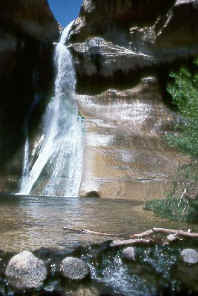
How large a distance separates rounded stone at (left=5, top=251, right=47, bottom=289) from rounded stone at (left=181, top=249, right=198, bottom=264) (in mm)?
1722

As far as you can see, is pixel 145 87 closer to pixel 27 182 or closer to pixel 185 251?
pixel 27 182

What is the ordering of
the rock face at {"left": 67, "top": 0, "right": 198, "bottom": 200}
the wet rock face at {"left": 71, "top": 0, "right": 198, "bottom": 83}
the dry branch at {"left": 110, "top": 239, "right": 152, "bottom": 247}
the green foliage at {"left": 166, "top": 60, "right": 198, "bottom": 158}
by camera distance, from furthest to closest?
1. the wet rock face at {"left": 71, "top": 0, "right": 198, "bottom": 83}
2. the rock face at {"left": 67, "top": 0, "right": 198, "bottom": 200}
3. the green foliage at {"left": 166, "top": 60, "right": 198, "bottom": 158}
4. the dry branch at {"left": 110, "top": 239, "right": 152, "bottom": 247}

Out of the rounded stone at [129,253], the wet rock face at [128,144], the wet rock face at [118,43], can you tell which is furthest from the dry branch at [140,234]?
the wet rock face at [118,43]

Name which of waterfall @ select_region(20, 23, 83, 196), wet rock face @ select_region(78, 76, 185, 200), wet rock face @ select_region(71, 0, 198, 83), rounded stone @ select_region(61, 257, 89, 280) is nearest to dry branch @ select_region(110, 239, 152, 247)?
rounded stone @ select_region(61, 257, 89, 280)

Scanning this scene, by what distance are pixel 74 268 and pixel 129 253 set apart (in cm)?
80

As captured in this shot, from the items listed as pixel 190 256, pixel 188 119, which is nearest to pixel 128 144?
pixel 188 119

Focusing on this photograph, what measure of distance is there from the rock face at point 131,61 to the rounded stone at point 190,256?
10.6 m

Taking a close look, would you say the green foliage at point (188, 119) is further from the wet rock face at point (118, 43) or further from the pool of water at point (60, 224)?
the wet rock face at point (118, 43)

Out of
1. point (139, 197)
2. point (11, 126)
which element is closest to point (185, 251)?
point (139, 197)

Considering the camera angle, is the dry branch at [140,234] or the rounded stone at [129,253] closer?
the rounded stone at [129,253]

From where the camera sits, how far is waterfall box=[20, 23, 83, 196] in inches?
543

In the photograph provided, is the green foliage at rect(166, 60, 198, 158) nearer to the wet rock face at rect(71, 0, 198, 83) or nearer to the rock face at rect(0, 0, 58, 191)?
the rock face at rect(0, 0, 58, 191)

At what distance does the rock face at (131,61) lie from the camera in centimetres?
1697

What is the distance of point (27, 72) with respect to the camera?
19.7m
